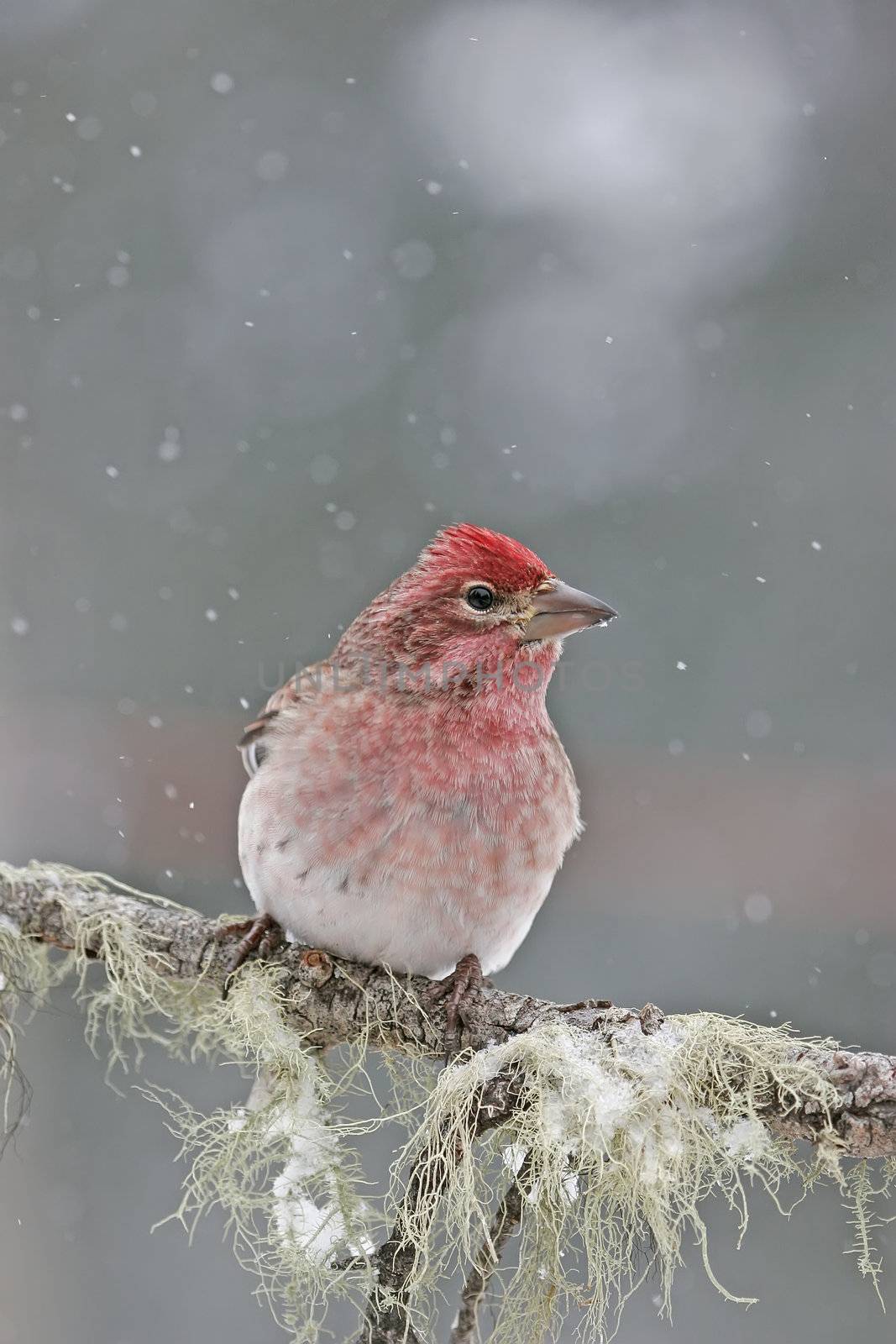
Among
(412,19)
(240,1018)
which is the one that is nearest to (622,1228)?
(240,1018)

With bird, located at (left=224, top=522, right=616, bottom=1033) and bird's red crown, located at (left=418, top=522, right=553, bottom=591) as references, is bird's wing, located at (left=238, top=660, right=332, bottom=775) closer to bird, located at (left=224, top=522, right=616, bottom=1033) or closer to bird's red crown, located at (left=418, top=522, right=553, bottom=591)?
bird, located at (left=224, top=522, right=616, bottom=1033)

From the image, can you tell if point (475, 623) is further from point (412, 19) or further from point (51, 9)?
point (51, 9)

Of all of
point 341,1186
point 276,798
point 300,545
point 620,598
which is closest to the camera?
point 341,1186

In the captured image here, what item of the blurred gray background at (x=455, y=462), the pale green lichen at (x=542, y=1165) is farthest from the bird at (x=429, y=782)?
the blurred gray background at (x=455, y=462)

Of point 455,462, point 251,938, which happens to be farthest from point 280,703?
point 455,462

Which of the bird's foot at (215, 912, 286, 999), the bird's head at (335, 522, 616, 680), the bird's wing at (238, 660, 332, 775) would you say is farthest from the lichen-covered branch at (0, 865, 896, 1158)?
the bird's head at (335, 522, 616, 680)

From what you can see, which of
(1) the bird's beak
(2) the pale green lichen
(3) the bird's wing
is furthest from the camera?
(3) the bird's wing
